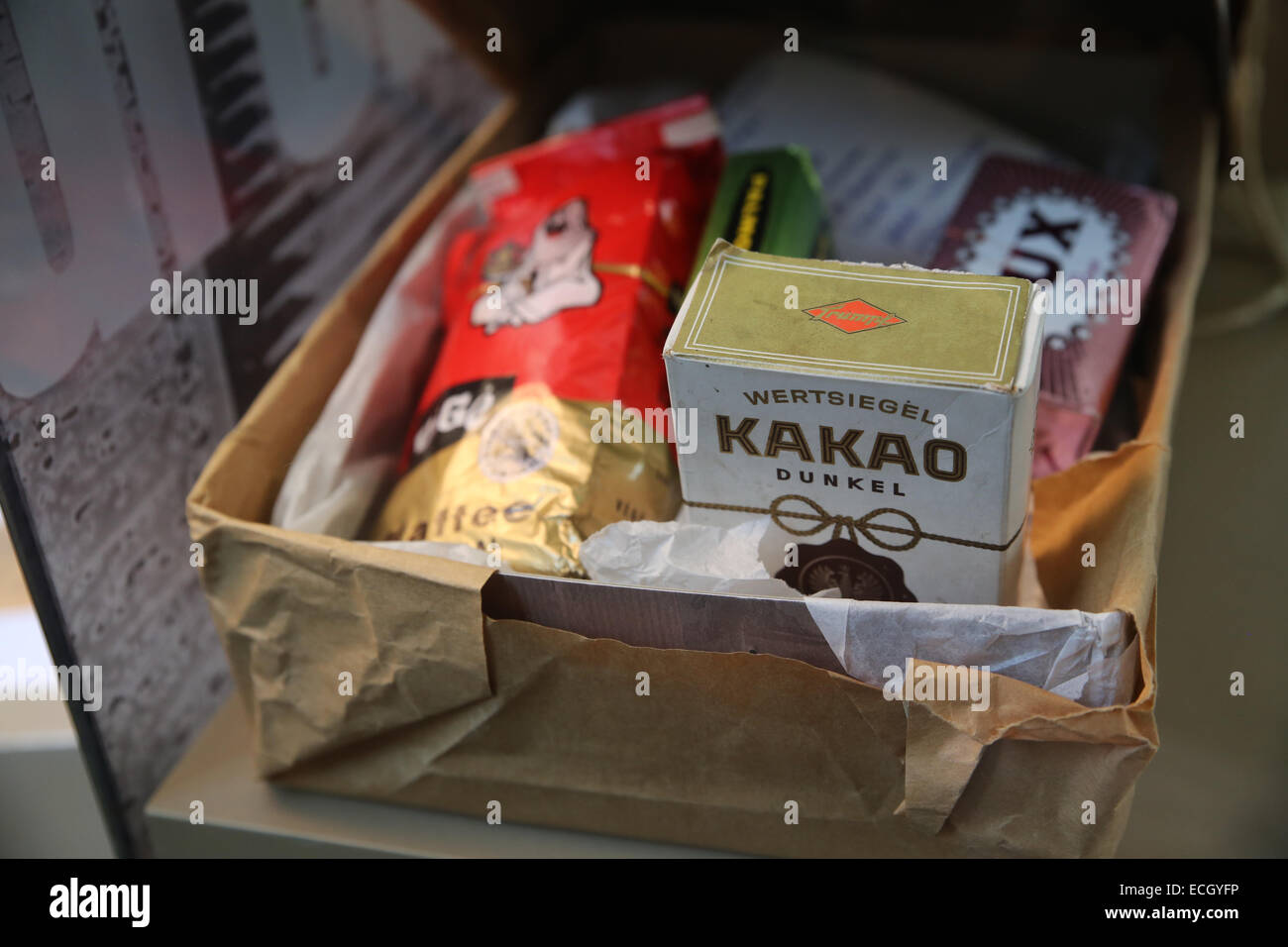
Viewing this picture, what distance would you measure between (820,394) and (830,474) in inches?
2.3

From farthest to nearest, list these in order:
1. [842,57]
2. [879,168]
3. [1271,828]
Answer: [842,57], [879,168], [1271,828]

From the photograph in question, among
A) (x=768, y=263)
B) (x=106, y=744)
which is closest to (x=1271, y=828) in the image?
(x=768, y=263)

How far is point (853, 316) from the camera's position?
0.63 m

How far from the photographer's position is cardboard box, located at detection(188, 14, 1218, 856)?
24.0 inches

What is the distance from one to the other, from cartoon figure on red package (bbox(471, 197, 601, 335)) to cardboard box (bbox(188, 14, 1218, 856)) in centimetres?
17

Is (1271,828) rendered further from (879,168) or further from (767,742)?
(879,168)

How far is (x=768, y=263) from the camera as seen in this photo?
2.20 feet

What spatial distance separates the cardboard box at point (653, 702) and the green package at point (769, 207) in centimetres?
27

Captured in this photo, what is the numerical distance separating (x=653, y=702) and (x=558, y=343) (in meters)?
0.28

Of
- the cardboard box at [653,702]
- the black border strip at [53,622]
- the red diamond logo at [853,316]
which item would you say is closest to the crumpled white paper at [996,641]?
the cardboard box at [653,702]
